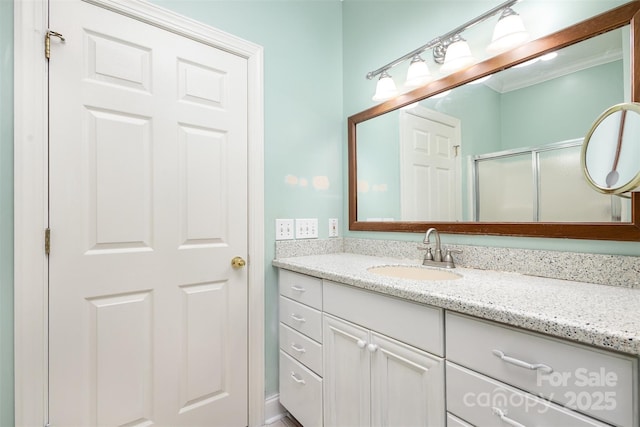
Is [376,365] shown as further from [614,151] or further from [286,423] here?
[614,151]

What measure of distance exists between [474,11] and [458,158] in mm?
662

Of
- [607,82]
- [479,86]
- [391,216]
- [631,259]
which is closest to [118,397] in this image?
[391,216]

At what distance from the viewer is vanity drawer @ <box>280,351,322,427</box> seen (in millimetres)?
1359

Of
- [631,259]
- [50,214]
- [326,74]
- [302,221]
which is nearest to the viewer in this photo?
[631,259]

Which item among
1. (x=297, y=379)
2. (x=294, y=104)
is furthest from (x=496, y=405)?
(x=294, y=104)

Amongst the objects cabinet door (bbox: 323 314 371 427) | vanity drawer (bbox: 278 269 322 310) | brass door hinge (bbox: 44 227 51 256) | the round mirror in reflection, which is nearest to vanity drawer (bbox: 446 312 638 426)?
cabinet door (bbox: 323 314 371 427)

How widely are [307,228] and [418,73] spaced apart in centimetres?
106

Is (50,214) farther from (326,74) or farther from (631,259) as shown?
(631,259)

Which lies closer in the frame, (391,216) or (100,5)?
(100,5)

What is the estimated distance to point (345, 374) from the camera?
1.21 metres

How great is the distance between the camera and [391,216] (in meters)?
1.76

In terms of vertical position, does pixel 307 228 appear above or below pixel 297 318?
above

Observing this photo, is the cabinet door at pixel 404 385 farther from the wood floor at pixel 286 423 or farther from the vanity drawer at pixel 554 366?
the wood floor at pixel 286 423

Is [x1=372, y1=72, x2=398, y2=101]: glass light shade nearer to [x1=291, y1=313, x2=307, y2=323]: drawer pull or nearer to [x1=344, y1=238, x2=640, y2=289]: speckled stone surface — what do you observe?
[x1=344, y1=238, x2=640, y2=289]: speckled stone surface
